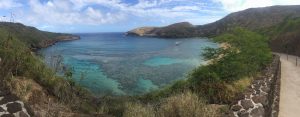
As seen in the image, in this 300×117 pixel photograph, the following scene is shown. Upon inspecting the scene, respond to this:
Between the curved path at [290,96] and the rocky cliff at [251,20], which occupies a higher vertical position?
the rocky cliff at [251,20]

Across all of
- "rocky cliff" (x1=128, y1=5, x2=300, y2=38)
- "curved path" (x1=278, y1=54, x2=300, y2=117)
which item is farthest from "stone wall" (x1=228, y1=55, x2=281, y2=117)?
"rocky cliff" (x1=128, y1=5, x2=300, y2=38)

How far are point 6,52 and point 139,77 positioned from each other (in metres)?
27.7

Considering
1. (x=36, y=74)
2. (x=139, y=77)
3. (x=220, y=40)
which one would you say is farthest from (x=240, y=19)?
(x=36, y=74)

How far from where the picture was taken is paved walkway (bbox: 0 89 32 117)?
7188 millimetres

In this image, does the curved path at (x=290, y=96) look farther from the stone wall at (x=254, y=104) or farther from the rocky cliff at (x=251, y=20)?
the rocky cliff at (x=251, y=20)

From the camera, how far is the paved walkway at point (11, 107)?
719 centimetres

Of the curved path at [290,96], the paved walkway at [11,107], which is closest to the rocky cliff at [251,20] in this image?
the curved path at [290,96]

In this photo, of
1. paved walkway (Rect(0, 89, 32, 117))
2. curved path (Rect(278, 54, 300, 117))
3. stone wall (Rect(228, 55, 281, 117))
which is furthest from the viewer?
curved path (Rect(278, 54, 300, 117))

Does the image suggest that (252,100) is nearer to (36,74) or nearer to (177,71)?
(36,74)

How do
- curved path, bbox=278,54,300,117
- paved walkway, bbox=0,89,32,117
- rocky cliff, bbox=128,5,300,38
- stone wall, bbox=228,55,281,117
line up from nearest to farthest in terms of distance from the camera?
1. paved walkway, bbox=0,89,32,117
2. stone wall, bbox=228,55,281,117
3. curved path, bbox=278,54,300,117
4. rocky cliff, bbox=128,5,300,38

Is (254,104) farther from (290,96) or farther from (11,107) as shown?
(11,107)

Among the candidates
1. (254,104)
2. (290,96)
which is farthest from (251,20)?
(254,104)

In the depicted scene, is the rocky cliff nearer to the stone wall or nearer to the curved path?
the curved path

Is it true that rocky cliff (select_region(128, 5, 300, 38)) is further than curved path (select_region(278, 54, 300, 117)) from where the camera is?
Yes
